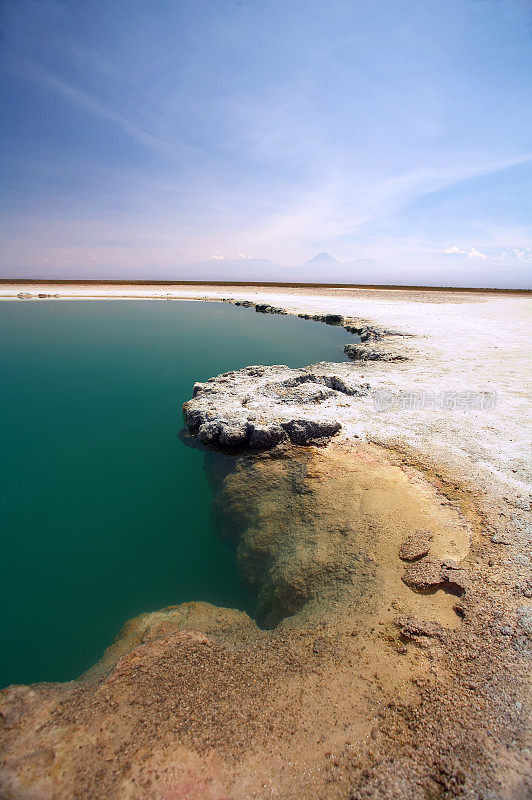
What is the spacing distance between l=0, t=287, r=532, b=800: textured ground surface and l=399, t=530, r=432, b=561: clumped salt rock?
23 millimetres

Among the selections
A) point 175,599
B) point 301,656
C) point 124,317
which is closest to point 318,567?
point 301,656

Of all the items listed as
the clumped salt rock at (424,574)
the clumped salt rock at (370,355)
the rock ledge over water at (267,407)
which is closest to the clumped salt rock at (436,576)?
the clumped salt rock at (424,574)

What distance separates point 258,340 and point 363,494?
37.8 feet

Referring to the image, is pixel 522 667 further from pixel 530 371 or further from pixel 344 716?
pixel 530 371

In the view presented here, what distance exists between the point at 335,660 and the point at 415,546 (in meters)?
1.32

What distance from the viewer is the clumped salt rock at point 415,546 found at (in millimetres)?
3168

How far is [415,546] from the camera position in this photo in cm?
325

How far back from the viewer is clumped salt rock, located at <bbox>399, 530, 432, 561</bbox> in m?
3.17

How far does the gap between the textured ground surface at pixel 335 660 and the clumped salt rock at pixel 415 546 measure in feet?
0.07

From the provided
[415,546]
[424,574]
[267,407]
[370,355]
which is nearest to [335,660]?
[424,574]

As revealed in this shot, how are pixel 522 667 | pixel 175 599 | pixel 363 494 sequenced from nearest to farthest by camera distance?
pixel 522 667 < pixel 175 599 < pixel 363 494

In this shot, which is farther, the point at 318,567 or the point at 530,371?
the point at 530,371

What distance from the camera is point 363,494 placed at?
4055mm

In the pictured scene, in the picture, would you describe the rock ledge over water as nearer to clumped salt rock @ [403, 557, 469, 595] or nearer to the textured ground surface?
the textured ground surface
